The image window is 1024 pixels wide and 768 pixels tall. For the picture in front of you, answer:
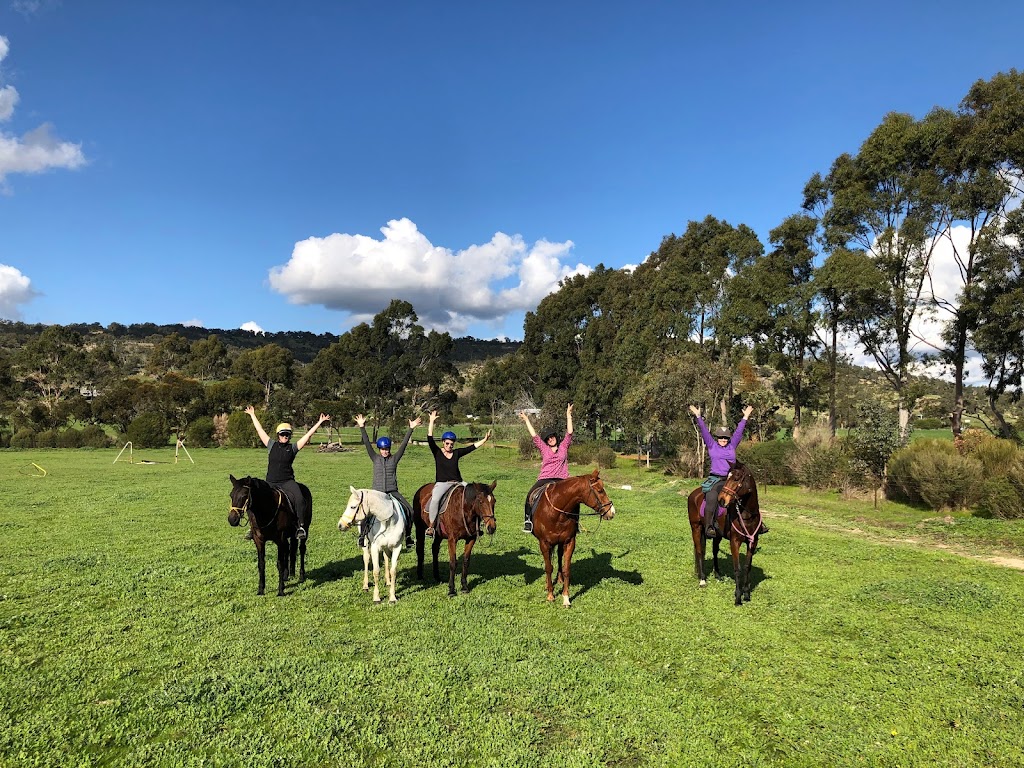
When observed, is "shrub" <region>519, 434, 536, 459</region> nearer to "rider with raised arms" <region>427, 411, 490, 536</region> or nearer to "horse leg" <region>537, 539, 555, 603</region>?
"rider with raised arms" <region>427, 411, 490, 536</region>

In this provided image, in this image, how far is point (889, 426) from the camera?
59.2 feet

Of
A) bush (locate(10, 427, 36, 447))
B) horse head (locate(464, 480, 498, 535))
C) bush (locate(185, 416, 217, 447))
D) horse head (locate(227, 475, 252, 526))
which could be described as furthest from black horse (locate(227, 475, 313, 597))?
bush (locate(10, 427, 36, 447))

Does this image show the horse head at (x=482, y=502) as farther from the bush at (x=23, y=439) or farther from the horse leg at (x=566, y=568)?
the bush at (x=23, y=439)

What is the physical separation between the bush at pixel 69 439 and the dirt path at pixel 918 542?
177ft

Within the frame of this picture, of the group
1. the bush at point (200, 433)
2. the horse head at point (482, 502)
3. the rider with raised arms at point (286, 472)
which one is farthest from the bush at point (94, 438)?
the horse head at point (482, 502)

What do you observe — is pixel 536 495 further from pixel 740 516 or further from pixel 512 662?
pixel 740 516

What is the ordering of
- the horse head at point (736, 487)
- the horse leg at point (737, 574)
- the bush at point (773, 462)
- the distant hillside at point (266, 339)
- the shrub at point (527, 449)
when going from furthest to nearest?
the distant hillside at point (266, 339)
the shrub at point (527, 449)
the bush at point (773, 462)
the horse leg at point (737, 574)
the horse head at point (736, 487)

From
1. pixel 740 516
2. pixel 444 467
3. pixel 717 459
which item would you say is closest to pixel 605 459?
pixel 717 459

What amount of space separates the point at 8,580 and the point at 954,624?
14767 millimetres

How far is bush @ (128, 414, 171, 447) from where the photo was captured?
1794 inches

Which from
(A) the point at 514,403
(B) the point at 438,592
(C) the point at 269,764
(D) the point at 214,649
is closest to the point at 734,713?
(C) the point at 269,764

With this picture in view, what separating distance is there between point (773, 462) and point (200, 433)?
4676 cm

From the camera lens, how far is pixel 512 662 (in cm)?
592

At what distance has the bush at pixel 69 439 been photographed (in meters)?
44.5
